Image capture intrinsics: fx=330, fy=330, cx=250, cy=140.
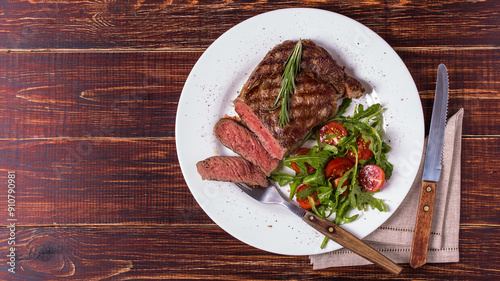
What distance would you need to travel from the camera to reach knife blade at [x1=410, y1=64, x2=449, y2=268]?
3100 mm

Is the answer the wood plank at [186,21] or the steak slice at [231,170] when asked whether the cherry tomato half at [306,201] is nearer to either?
the steak slice at [231,170]

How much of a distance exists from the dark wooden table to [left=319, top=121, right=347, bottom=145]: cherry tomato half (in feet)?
3.26

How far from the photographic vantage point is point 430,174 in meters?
3.11

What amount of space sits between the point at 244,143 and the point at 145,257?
159 cm

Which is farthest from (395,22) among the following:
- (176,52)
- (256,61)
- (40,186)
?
(40,186)

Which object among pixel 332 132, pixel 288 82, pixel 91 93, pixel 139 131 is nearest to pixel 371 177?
pixel 332 132

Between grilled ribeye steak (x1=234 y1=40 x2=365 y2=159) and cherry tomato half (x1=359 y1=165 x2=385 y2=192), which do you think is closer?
grilled ribeye steak (x1=234 y1=40 x2=365 y2=159)

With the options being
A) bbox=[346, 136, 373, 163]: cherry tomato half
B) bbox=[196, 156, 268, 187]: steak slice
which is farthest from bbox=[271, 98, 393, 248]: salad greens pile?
bbox=[196, 156, 268, 187]: steak slice

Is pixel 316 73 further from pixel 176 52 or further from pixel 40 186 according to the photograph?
pixel 40 186

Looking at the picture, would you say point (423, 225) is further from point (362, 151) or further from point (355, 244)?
point (362, 151)

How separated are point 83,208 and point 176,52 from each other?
74.4 inches

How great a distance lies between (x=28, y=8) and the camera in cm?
342

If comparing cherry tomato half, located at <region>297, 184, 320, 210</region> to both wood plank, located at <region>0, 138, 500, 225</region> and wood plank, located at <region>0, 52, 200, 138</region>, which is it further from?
wood plank, located at <region>0, 52, 200, 138</region>

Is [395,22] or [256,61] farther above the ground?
[395,22]
